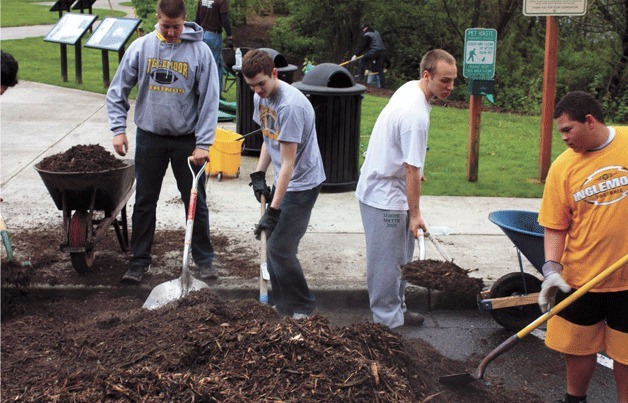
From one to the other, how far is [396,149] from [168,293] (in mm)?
1808

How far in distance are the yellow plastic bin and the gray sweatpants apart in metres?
4.14

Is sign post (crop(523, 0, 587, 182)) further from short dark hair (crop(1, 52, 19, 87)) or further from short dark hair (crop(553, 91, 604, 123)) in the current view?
short dark hair (crop(1, 52, 19, 87))

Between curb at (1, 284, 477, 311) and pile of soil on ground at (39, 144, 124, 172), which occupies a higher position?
pile of soil on ground at (39, 144, 124, 172)

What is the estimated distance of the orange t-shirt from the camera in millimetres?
4199

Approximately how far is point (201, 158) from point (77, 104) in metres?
8.60

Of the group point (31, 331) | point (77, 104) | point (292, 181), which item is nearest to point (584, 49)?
point (77, 104)

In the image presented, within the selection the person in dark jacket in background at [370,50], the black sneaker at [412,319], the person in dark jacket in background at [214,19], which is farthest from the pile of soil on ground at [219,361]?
the person in dark jacket in background at [370,50]

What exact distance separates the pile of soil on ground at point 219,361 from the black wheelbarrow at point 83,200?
3.76 ft

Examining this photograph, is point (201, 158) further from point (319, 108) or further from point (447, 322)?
point (319, 108)

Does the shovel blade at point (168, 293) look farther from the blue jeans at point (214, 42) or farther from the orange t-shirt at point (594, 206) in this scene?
the blue jeans at point (214, 42)

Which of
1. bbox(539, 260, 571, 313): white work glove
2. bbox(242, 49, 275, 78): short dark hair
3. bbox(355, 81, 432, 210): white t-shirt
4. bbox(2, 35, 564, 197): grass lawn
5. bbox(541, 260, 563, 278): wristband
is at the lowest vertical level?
bbox(2, 35, 564, 197): grass lawn

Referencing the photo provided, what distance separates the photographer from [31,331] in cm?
503

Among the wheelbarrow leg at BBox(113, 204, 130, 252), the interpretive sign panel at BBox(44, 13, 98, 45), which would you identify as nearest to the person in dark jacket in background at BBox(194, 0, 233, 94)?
the interpretive sign panel at BBox(44, 13, 98, 45)

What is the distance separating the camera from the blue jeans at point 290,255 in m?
5.58
